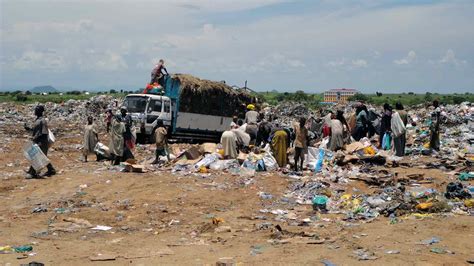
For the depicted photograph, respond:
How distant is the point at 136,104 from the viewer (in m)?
18.4

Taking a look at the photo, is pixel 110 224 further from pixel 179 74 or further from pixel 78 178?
pixel 179 74

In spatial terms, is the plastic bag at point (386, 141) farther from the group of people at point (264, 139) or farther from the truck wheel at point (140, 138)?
the truck wheel at point (140, 138)

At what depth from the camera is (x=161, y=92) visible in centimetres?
1917

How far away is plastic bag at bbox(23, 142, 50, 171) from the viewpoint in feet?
38.3

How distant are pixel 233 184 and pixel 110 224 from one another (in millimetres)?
3482

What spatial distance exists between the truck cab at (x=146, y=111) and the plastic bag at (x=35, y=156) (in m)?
6.42

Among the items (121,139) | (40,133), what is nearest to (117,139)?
(121,139)

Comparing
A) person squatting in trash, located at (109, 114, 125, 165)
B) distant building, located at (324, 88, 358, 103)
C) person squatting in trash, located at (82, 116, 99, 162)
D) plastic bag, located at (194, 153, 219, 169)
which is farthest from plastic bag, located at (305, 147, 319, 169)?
distant building, located at (324, 88, 358, 103)

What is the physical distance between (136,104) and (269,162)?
721cm

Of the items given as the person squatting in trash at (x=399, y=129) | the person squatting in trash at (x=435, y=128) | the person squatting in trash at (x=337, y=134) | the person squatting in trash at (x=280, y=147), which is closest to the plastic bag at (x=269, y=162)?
the person squatting in trash at (x=280, y=147)

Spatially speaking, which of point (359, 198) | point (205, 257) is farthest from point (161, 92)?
point (205, 257)

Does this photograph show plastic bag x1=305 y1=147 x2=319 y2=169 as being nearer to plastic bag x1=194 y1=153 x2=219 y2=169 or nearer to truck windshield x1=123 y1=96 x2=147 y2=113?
plastic bag x1=194 y1=153 x2=219 y2=169

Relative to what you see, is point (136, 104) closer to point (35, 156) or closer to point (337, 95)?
point (35, 156)

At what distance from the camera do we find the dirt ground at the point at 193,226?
21.4 feet
